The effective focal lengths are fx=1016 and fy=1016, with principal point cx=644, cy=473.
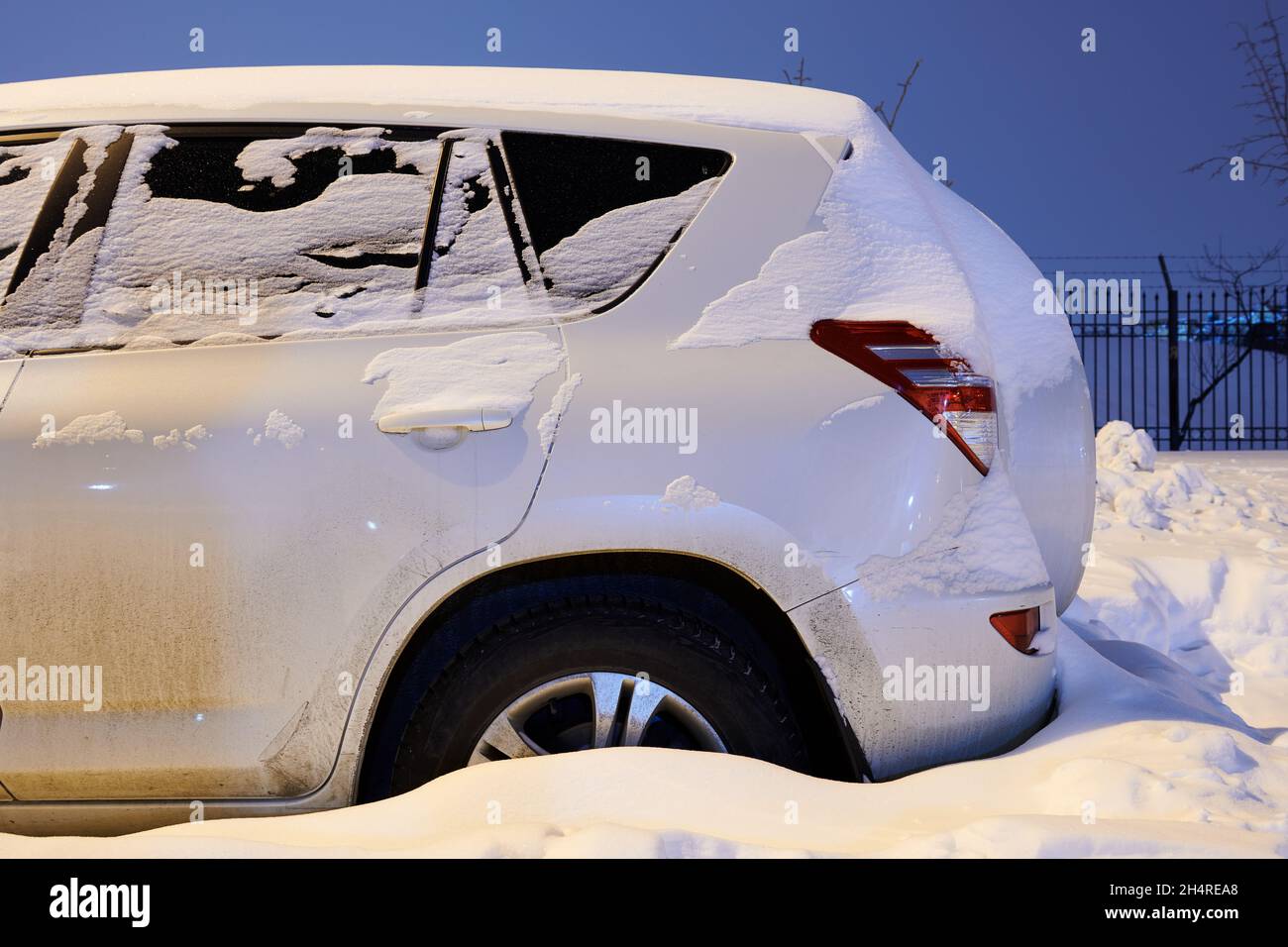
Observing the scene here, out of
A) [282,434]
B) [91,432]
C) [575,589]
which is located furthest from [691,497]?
[91,432]

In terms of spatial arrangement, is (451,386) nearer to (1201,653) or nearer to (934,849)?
(934,849)

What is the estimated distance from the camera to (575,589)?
83.4 inches

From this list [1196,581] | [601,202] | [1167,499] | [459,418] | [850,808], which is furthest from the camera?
[1167,499]

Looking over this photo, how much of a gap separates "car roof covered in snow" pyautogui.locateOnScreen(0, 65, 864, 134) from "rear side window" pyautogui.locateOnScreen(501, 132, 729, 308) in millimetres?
104

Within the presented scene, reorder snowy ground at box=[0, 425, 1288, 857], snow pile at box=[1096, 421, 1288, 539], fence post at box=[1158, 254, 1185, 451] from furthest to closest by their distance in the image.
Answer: fence post at box=[1158, 254, 1185, 451] → snow pile at box=[1096, 421, 1288, 539] → snowy ground at box=[0, 425, 1288, 857]

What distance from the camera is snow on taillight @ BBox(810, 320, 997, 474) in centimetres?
206

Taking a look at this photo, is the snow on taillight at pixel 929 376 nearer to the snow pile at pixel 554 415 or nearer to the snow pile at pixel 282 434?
the snow pile at pixel 554 415

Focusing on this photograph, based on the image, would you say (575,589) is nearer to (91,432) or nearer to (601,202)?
(601,202)

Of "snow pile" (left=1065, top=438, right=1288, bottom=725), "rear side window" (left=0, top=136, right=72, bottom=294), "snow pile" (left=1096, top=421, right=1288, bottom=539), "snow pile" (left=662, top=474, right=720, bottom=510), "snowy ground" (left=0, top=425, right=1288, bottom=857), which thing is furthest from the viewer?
"snow pile" (left=1096, top=421, right=1288, bottom=539)

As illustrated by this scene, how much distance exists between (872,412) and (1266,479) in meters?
8.92

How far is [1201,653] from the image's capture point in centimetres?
464

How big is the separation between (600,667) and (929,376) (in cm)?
90

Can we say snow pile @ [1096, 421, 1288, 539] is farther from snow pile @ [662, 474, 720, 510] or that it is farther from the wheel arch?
snow pile @ [662, 474, 720, 510]

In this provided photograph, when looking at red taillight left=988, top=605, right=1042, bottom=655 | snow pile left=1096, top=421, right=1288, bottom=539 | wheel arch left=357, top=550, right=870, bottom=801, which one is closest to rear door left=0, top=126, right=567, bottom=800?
wheel arch left=357, top=550, right=870, bottom=801
